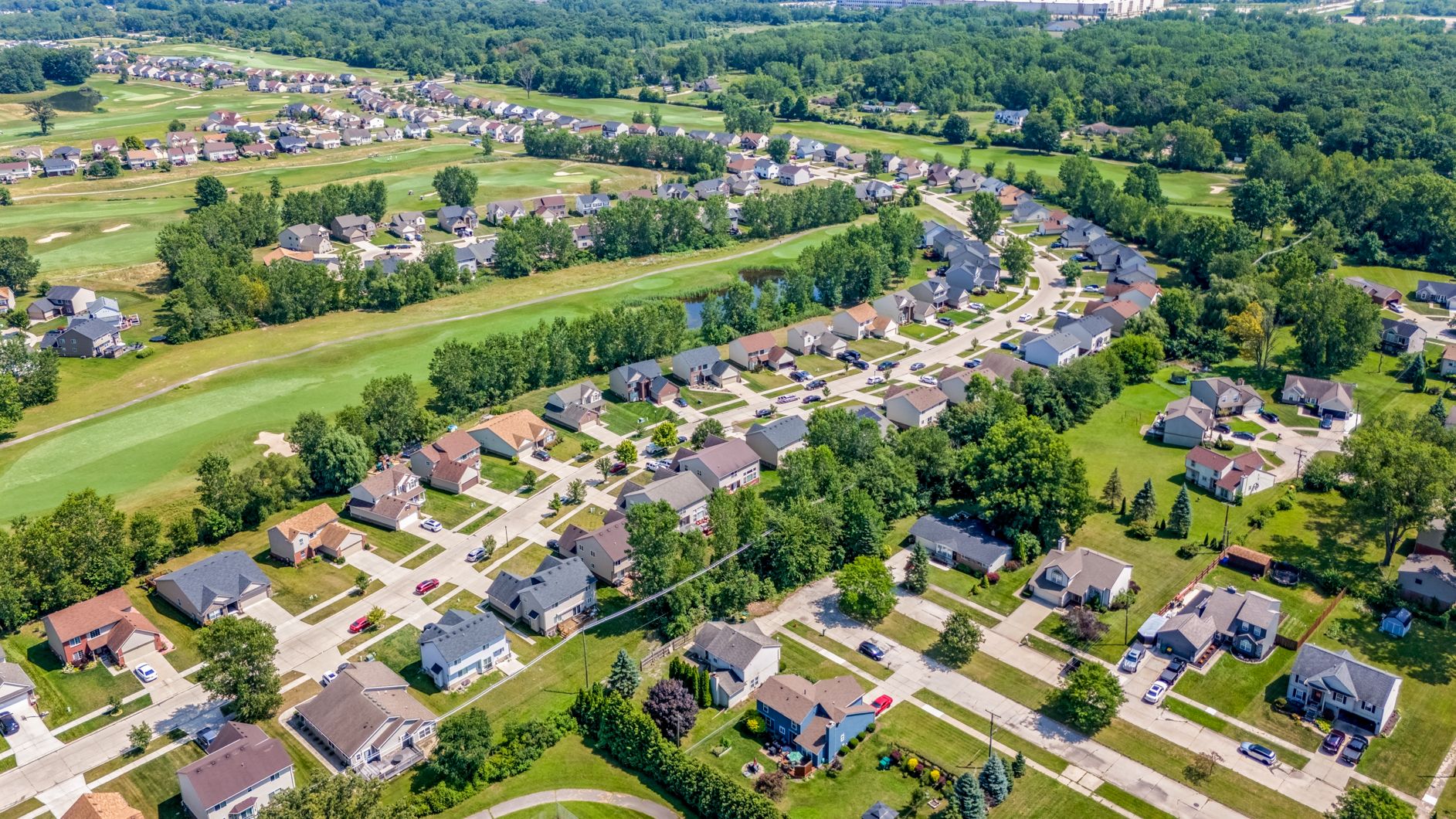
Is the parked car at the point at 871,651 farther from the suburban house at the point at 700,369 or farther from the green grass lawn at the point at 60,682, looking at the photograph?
the suburban house at the point at 700,369

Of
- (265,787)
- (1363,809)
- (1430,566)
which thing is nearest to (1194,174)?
(1430,566)

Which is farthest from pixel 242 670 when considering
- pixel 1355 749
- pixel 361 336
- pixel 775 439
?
pixel 361 336

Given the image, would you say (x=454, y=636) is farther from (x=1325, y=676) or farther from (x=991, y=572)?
(x=1325, y=676)

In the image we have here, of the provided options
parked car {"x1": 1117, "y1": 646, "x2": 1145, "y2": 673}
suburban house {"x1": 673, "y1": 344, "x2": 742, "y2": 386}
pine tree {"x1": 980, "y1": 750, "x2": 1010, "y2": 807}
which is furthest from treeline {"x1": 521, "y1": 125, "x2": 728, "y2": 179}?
pine tree {"x1": 980, "y1": 750, "x2": 1010, "y2": 807}

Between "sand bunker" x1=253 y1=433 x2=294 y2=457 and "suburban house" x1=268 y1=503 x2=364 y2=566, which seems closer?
"suburban house" x1=268 y1=503 x2=364 y2=566

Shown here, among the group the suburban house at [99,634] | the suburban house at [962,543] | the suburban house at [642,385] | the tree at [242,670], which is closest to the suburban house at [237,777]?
the tree at [242,670]

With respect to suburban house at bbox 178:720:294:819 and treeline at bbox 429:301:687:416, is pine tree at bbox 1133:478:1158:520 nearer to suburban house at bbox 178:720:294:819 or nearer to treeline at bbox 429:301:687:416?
treeline at bbox 429:301:687:416
